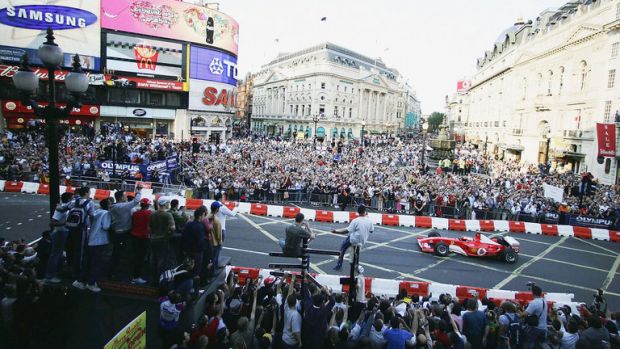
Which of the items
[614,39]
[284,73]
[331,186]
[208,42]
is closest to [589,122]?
[614,39]

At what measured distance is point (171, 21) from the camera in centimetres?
5456

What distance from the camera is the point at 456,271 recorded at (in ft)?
46.4

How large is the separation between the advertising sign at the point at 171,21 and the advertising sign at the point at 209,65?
1.29m

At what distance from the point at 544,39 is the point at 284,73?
223ft

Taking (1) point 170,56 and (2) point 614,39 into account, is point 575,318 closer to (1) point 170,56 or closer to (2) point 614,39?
(2) point 614,39

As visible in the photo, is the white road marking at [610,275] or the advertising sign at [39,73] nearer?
the white road marking at [610,275]

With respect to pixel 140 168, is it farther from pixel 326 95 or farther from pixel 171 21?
pixel 326 95

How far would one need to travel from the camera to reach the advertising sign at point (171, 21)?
1984 inches

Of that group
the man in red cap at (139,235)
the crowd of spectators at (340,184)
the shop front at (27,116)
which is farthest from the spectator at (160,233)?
the shop front at (27,116)

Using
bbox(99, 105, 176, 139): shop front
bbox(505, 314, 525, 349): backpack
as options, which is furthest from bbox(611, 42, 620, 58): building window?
bbox(99, 105, 176, 139): shop front

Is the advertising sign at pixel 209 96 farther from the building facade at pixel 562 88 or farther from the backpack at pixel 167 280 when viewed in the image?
the backpack at pixel 167 280

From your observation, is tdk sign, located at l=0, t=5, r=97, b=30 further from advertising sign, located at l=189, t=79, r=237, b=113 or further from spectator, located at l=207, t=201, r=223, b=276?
spectator, located at l=207, t=201, r=223, b=276

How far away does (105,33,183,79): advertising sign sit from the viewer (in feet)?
167

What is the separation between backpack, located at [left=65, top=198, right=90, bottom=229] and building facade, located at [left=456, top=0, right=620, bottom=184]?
30025 mm
